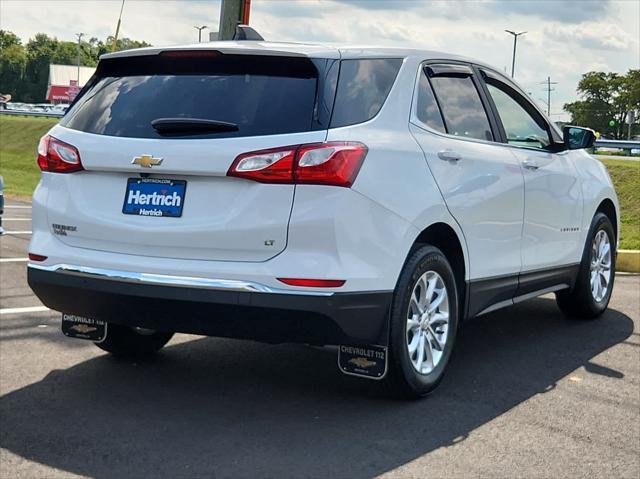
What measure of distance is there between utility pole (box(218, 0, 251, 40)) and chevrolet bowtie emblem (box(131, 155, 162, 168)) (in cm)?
724

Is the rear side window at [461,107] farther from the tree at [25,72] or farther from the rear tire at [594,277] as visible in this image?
the tree at [25,72]

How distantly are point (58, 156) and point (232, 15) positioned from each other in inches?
277

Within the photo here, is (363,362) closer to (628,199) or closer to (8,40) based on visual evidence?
(628,199)

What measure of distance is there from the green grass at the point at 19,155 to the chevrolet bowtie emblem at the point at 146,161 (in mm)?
17139

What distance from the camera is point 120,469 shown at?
12.9 ft

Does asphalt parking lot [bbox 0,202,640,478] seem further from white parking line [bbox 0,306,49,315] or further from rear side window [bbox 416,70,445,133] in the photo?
rear side window [bbox 416,70,445,133]

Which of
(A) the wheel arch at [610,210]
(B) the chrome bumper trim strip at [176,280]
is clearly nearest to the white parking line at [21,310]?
(B) the chrome bumper trim strip at [176,280]

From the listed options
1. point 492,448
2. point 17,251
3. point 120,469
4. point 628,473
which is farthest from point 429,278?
point 17,251

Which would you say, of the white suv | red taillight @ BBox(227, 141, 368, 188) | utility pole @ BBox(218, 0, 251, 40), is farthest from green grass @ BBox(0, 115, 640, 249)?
red taillight @ BBox(227, 141, 368, 188)

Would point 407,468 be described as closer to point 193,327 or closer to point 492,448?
point 492,448

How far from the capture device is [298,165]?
430 cm

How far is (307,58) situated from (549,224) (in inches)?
101

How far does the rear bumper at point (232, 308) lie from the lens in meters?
4.32

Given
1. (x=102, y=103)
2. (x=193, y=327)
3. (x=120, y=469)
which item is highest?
(x=102, y=103)
